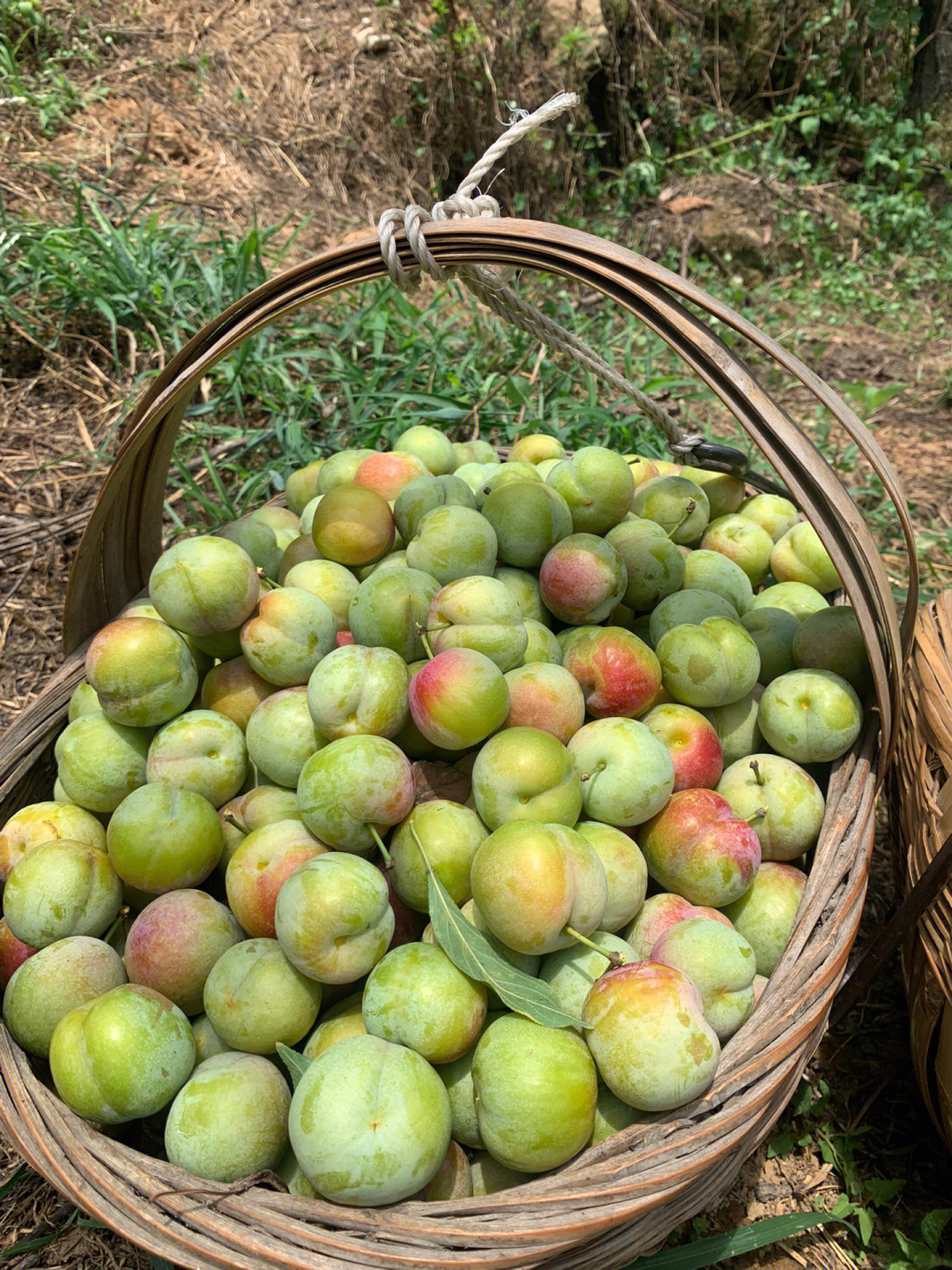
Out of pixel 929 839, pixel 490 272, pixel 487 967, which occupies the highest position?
pixel 490 272

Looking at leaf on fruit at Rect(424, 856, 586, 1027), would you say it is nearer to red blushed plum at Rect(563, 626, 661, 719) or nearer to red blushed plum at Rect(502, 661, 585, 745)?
red blushed plum at Rect(502, 661, 585, 745)

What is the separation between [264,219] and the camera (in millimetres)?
4938

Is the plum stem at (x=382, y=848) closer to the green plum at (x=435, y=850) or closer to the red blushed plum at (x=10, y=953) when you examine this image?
the green plum at (x=435, y=850)

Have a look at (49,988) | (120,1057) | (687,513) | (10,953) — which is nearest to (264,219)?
(687,513)

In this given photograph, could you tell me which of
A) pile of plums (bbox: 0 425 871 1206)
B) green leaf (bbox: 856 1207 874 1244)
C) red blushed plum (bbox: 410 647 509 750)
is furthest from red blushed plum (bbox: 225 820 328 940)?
green leaf (bbox: 856 1207 874 1244)

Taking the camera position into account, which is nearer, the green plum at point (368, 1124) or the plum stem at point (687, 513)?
the green plum at point (368, 1124)

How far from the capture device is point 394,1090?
3.45 feet

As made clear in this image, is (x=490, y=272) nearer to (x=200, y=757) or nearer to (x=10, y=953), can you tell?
(x=200, y=757)

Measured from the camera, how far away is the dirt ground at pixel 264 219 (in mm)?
1629

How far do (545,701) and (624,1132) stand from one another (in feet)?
2.16

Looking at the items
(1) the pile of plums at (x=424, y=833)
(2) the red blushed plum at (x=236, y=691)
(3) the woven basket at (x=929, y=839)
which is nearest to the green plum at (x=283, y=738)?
(1) the pile of plums at (x=424, y=833)

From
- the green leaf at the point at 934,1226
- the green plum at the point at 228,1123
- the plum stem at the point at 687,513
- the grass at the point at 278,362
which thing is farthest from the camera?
the grass at the point at 278,362

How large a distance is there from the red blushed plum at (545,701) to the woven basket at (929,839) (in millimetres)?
624

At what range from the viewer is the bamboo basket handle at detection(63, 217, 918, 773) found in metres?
1.31
